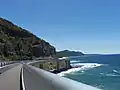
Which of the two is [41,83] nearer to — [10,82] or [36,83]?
[36,83]

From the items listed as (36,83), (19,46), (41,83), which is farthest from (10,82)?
(19,46)

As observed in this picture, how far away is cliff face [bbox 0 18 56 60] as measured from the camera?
422 feet

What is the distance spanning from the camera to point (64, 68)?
11719cm

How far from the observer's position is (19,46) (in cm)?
14462

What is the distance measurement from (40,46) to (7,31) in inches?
840

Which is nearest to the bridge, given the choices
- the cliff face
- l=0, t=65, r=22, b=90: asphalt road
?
l=0, t=65, r=22, b=90: asphalt road

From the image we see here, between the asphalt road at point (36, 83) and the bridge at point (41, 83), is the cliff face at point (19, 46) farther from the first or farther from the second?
the asphalt road at point (36, 83)

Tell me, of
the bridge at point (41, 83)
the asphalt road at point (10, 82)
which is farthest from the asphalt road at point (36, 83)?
the asphalt road at point (10, 82)

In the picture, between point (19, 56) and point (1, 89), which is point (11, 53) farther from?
point (1, 89)

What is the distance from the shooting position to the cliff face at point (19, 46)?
129 meters

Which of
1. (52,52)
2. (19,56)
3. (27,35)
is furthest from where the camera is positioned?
(52,52)

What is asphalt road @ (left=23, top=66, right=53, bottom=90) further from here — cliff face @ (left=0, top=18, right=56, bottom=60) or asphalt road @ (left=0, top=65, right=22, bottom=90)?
cliff face @ (left=0, top=18, right=56, bottom=60)

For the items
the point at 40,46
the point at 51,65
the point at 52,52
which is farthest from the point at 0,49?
the point at 52,52

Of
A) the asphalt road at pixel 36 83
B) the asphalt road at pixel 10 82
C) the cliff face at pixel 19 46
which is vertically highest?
the cliff face at pixel 19 46
